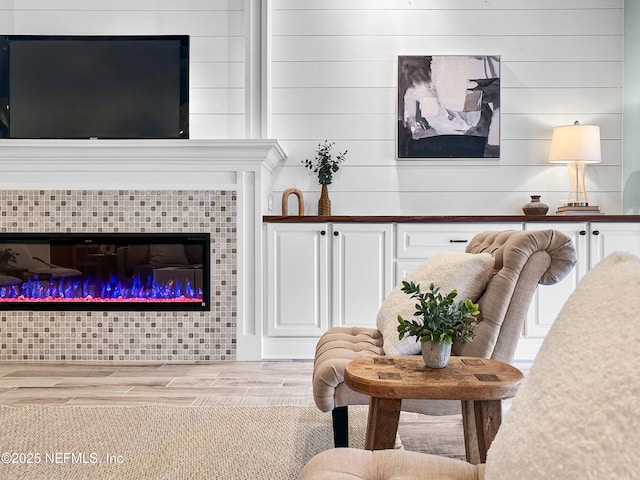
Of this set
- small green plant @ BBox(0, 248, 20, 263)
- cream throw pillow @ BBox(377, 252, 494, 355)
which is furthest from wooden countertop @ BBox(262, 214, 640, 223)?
small green plant @ BBox(0, 248, 20, 263)

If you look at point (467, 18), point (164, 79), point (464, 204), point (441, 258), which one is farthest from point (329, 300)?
point (467, 18)

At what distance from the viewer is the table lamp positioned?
379cm

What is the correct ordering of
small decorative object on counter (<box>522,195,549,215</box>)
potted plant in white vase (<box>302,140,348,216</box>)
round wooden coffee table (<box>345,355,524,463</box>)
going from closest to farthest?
round wooden coffee table (<box>345,355,524,463</box>) < small decorative object on counter (<box>522,195,549,215</box>) < potted plant in white vase (<box>302,140,348,216</box>)

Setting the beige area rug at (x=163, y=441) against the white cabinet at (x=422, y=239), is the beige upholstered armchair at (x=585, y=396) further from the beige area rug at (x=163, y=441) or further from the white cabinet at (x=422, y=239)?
the white cabinet at (x=422, y=239)

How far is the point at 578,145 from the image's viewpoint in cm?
379

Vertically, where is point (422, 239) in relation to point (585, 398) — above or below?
above

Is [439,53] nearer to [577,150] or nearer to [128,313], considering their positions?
[577,150]

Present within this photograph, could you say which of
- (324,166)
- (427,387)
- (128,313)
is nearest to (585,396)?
(427,387)

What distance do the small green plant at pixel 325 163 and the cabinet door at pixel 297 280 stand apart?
19.9 inches

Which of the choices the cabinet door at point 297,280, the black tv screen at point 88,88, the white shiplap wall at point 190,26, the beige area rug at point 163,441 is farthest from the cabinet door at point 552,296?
the black tv screen at point 88,88

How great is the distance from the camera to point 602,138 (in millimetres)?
4051

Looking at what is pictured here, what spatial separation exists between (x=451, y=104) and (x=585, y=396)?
12.1 feet

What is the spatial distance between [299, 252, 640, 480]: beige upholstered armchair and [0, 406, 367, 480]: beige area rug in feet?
4.33

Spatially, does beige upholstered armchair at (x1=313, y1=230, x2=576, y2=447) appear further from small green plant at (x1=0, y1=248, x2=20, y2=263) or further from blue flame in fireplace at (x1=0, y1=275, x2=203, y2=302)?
small green plant at (x1=0, y1=248, x2=20, y2=263)
